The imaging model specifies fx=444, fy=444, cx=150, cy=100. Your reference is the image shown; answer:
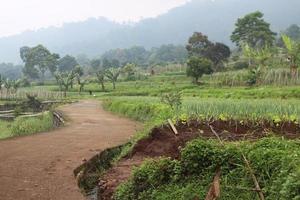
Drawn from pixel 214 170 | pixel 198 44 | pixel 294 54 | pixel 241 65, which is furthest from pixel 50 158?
pixel 198 44

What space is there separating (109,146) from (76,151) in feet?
3.64

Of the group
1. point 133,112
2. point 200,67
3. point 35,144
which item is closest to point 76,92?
point 200,67

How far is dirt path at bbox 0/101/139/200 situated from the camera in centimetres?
786

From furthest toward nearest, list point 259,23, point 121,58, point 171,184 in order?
1. point 121,58
2. point 259,23
3. point 171,184

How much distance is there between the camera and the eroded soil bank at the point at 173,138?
8.93 metres

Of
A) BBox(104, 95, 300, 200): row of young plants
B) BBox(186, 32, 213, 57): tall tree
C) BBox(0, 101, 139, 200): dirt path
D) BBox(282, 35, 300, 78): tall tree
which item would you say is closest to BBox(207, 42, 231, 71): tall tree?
BBox(186, 32, 213, 57): tall tree

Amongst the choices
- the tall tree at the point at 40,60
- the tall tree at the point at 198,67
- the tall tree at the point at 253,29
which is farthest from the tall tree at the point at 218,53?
the tall tree at the point at 40,60

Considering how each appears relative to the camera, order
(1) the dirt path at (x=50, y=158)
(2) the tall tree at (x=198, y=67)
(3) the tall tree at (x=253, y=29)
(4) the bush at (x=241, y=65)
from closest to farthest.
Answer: (1) the dirt path at (x=50, y=158) → (2) the tall tree at (x=198, y=67) → (4) the bush at (x=241, y=65) → (3) the tall tree at (x=253, y=29)

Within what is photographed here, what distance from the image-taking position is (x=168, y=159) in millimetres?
7617

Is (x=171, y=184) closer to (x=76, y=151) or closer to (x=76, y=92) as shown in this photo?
(x=76, y=151)

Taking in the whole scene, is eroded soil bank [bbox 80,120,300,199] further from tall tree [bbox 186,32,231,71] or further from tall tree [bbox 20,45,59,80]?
tall tree [bbox 20,45,59,80]

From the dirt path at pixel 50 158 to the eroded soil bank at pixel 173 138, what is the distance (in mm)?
610

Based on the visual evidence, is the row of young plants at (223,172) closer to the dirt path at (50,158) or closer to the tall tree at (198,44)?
the dirt path at (50,158)

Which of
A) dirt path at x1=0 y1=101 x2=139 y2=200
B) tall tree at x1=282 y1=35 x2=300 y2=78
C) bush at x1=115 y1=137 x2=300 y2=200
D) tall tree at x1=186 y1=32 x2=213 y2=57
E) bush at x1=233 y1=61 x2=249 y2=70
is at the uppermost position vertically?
tall tree at x1=186 y1=32 x2=213 y2=57
